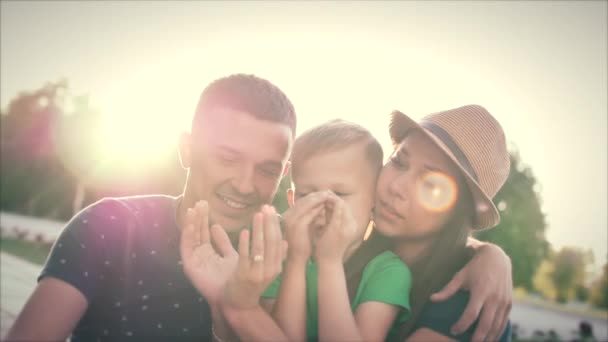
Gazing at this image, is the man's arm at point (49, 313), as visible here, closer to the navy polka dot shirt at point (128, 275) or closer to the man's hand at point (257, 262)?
the navy polka dot shirt at point (128, 275)

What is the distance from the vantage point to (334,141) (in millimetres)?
2404

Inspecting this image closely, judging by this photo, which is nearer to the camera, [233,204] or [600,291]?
[233,204]

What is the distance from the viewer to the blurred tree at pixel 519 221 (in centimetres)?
2586

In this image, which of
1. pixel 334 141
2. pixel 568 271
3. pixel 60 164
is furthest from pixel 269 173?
pixel 568 271

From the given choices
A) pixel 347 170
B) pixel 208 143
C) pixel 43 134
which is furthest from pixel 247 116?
pixel 43 134

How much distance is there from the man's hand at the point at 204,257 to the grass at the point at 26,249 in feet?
46.4

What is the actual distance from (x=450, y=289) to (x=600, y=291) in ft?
237

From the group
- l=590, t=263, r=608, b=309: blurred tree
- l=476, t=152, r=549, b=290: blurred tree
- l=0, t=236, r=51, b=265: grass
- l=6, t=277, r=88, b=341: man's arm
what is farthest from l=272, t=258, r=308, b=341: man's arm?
l=590, t=263, r=608, b=309: blurred tree

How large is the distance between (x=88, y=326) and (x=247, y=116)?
1.36 metres

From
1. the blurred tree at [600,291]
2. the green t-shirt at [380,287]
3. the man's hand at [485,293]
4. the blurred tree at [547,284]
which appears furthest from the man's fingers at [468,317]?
the blurred tree at [547,284]

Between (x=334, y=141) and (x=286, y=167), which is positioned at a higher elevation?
(x=334, y=141)

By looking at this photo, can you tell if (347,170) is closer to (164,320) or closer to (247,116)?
(247,116)

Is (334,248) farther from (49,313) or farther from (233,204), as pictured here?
(49,313)

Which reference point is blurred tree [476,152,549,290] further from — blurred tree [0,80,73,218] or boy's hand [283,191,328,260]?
blurred tree [0,80,73,218]
